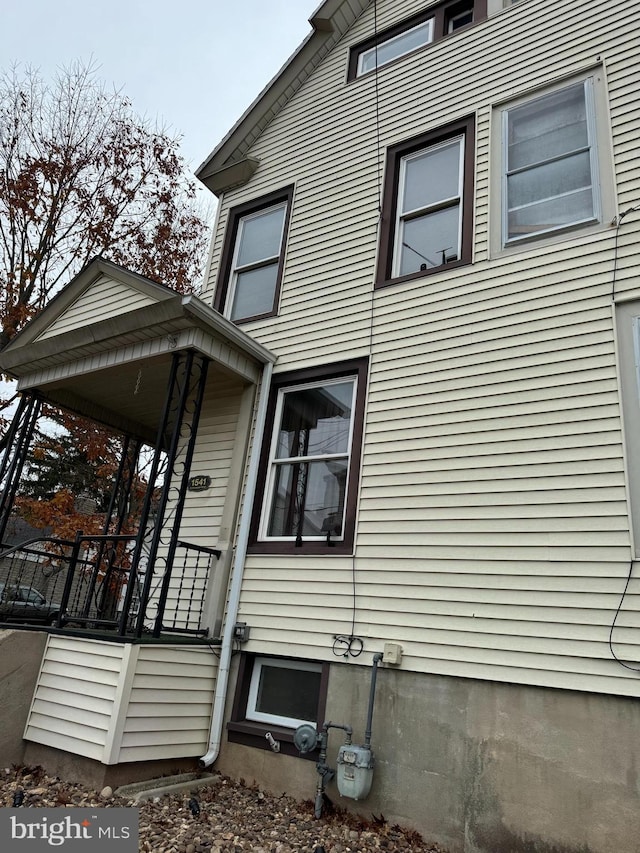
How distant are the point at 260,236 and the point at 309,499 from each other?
139 inches

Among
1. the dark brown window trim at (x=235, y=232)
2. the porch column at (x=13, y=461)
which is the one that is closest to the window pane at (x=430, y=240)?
the dark brown window trim at (x=235, y=232)

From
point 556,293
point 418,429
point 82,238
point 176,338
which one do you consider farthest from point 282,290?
point 82,238

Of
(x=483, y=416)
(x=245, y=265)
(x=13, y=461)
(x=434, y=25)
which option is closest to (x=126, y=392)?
(x=13, y=461)

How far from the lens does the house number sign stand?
631 cm

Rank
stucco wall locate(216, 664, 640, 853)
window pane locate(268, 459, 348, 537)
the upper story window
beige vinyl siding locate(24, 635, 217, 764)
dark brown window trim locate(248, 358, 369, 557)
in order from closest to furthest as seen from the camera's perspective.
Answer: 1. stucco wall locate(216, 664, 640, 853)
2. beige vinyl siding locate(24, 635, 217, 764)
3. the upper story window
4. dark brown window trim locate(248, 358, 369, 557)
5. window pane locate(268, 459, 348, 537)

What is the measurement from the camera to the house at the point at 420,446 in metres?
3.89

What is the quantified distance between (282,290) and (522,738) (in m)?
4.76

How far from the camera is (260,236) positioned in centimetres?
742

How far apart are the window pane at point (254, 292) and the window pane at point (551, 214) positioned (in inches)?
108

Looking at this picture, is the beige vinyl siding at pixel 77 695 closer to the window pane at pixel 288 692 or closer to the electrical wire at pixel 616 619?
the window pane at pixel 288 692

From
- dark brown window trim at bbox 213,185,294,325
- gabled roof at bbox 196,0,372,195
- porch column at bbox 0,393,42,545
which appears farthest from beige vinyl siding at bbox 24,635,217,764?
gabled roof at bbox 196,0,372,195

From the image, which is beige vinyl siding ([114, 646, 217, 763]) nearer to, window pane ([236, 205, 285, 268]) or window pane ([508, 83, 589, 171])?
window pane ([236, 205, 285, 268])

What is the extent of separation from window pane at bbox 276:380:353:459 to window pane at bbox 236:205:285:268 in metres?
2.03

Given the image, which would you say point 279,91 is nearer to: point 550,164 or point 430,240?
point 430,240
